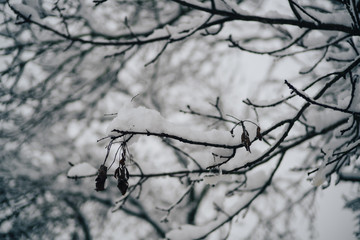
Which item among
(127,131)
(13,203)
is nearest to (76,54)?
(13,203)

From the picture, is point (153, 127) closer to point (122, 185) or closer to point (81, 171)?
point (122, 185)

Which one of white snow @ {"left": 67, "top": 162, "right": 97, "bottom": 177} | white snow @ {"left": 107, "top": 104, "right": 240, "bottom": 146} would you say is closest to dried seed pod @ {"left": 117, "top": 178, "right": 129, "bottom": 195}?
white snow @ {"left": 107, "top": 104, "right": 240, "bottom": 146}

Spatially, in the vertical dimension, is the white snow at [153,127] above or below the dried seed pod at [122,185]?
above

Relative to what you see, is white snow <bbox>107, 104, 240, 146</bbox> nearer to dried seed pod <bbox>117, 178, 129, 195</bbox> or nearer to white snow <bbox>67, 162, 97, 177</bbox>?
dried seed pod <bbox>117, 178, 129, 195</bbox>

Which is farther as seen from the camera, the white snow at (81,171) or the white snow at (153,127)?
the white snow at (81,171)

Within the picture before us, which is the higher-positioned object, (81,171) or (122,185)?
(81,171)

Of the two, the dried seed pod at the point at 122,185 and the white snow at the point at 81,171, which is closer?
the dried seed pod at the point at 122,185

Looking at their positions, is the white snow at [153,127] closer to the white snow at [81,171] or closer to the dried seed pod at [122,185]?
the dried seed pod at [122,185]

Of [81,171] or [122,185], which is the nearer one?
[122,185]

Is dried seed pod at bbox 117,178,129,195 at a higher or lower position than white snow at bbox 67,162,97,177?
lower

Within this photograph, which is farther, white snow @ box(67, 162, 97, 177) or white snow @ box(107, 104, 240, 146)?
white snow @ box(67, 162, 97, 177)

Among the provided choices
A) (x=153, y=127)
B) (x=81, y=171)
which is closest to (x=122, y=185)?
(x=153, y=127)

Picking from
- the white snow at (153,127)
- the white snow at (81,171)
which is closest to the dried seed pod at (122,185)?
the white snow at (153,127)

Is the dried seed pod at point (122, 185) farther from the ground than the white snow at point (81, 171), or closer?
closer
